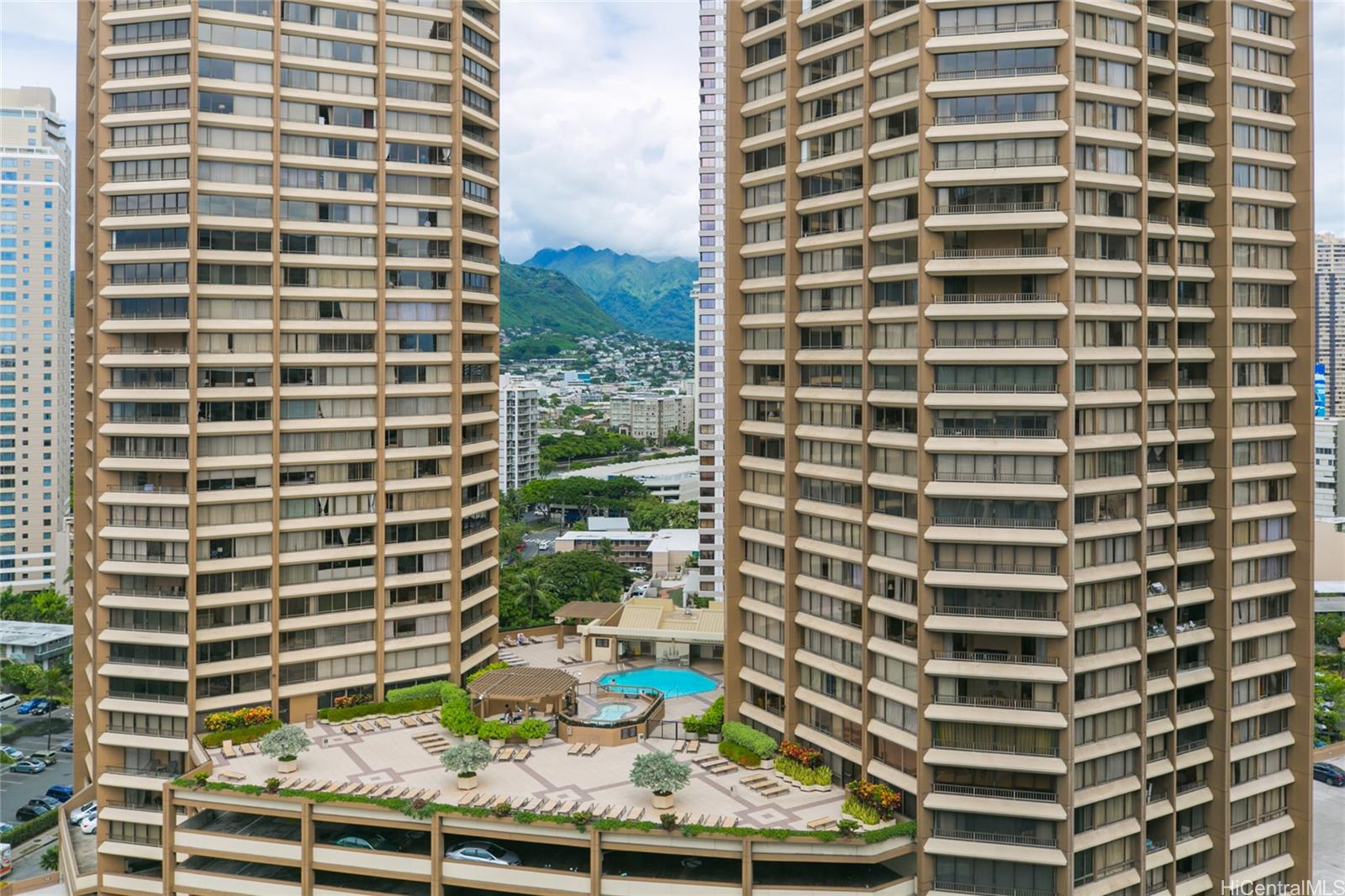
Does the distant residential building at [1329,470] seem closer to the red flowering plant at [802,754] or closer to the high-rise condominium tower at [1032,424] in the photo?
the high-rise condominium tower at [1032,424]

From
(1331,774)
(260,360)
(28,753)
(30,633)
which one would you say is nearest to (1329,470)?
(1331,774)

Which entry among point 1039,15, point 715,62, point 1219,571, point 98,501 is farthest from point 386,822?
point 715,62

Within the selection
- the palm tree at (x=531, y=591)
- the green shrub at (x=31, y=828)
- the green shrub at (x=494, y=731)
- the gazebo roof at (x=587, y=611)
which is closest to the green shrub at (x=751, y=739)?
the green shrub at (x=494, y=731)

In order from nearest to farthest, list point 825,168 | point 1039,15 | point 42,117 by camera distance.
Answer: point 1039,15 → point 825,168 → point 42,117

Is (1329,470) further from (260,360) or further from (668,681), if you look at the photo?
(260,360)

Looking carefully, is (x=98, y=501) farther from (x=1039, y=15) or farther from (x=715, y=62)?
(x=715, y=62)

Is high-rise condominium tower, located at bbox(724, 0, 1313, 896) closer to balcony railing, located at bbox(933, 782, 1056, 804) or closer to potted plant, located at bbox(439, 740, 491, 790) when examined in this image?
balcony railing, located at bbox(933, 782, 1056, 804)
